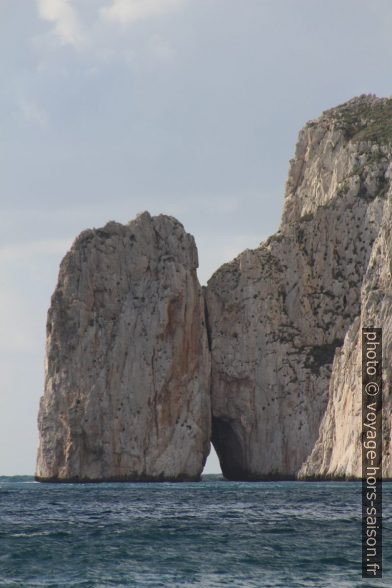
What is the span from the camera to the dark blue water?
4116 centimetres

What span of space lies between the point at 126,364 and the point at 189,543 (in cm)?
8516

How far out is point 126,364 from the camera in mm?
136375

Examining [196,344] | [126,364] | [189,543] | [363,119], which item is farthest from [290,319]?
[189,543]

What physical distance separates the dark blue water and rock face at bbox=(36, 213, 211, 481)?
1937 inches

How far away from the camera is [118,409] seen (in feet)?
444

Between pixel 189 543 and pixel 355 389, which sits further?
pixel 355 389

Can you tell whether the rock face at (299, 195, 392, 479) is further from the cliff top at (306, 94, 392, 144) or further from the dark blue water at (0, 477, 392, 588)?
the cliff top at (306, 94, 392, 144)

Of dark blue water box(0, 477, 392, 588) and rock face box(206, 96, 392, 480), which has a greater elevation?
rock face box(206, 96, 392, 480)

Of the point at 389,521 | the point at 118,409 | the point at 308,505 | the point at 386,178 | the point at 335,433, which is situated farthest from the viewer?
the point at 386,178

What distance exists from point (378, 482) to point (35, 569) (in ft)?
194

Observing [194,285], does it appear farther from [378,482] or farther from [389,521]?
[389,521]

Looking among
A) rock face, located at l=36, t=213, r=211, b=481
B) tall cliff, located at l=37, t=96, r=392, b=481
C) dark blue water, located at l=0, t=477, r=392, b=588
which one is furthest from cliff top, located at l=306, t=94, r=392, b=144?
dark blue water, located at l=0, t=477, r=392, b=588

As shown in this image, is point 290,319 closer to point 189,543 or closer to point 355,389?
point 355,389

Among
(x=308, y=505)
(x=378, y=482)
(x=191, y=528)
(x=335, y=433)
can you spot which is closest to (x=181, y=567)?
(x=191, y=528)
